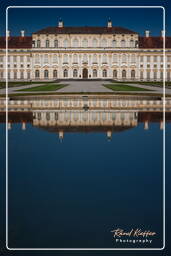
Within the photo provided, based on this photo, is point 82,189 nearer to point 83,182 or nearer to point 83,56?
point 83,182

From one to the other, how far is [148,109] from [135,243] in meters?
9.38

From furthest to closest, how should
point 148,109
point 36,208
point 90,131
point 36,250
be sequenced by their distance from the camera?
point 148,109, point 90,131, point 36,208, point 36,250

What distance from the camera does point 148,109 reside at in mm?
12961

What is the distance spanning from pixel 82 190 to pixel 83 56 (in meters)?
52.8

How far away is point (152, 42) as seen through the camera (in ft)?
185

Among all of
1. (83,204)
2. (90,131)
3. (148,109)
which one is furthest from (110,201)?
(148,109)

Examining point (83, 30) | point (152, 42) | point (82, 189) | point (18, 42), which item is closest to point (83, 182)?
point (82, 189)

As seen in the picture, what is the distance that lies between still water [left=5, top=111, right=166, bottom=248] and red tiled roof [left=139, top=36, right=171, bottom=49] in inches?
1936

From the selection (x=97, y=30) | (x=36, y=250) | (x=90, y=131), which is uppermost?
(x=97, y=30)

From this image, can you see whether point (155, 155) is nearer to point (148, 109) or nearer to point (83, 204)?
point (83, 204)

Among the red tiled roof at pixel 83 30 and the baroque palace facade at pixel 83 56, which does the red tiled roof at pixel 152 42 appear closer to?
the baroque palace facade at pixel 83 56

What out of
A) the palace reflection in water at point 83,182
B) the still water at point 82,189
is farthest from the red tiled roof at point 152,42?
the still water at point 82,189

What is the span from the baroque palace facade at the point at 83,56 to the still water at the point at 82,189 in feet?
161

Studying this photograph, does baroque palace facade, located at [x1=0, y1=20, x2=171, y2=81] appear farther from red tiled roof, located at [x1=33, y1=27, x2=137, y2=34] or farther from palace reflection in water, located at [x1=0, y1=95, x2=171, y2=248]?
palace reflection in water, located at [x1=0, y1=95, x2=171, y2=248]
